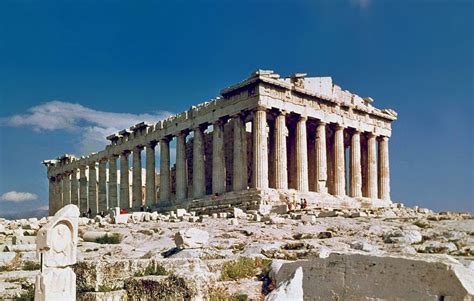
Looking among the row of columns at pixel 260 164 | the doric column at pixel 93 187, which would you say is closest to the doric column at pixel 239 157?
the row of columns at pixel 260 164

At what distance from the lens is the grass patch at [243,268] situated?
1175 cm

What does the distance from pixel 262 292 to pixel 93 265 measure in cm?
315

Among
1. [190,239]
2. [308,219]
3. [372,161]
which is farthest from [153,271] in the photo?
[372,161]

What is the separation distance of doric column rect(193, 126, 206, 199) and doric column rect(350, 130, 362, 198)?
467 inches

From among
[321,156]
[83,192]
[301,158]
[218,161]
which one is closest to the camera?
[301,158]

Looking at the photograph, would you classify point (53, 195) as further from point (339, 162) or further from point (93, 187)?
point (339, 162)

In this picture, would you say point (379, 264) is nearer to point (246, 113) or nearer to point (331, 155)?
point (246, 113)

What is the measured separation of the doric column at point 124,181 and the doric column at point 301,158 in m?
18.8

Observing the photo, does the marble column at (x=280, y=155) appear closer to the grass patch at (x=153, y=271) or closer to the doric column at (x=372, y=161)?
the doric column at (x=372, y=161)

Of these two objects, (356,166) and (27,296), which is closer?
(27,296)

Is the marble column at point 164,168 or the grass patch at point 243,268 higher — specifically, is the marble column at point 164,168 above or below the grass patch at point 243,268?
above

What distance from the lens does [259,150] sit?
39.5 metres

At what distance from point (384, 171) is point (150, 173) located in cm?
1968

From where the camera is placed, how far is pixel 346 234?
23.0 m
